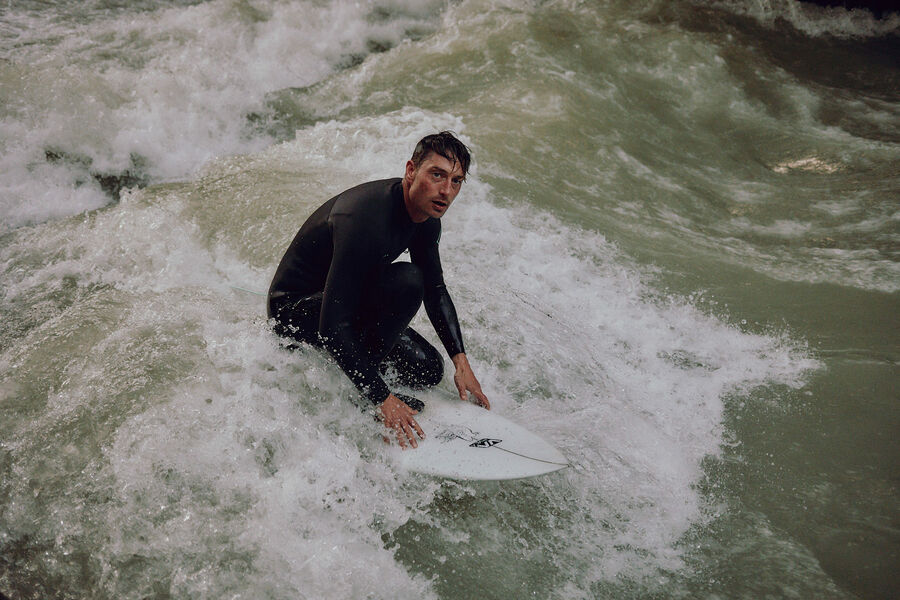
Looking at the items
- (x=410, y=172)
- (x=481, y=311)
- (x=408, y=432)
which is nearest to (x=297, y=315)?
(x=408, y=432)

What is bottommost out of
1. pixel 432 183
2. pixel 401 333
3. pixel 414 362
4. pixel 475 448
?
pixel 475 448

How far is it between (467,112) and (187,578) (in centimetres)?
447

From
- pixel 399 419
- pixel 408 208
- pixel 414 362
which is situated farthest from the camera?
pixel 414 362

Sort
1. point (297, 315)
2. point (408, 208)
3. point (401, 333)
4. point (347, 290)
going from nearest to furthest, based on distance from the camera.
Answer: point (347, 290), point (408, 208), point (297, 315), point (401, 333)

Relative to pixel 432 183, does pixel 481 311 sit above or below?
below

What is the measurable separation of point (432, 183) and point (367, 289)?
1.70 feet

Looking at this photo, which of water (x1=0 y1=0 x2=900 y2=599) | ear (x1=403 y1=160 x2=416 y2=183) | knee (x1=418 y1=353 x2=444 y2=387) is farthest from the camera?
knee (x1=418 y1=353 x2=444 y2=387)

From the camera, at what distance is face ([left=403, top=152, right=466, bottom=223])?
2.15 m

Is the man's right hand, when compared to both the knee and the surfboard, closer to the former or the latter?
the surfboard

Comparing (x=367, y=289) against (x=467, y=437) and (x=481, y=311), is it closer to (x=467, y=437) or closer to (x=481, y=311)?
(x=467, y=437)

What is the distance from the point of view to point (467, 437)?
256 centimetres

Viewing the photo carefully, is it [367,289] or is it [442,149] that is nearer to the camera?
[442,149]

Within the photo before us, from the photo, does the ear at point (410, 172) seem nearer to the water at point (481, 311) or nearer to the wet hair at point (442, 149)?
the wet hair at point (442, 149)

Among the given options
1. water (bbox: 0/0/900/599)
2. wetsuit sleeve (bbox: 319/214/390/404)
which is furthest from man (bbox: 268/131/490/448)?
water (bbox: 0/0/900/599)
